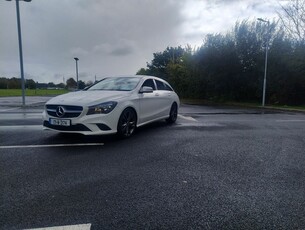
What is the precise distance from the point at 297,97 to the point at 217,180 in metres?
24.6

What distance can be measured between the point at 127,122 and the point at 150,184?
3229 millimetres

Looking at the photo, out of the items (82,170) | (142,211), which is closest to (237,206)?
(142,211)

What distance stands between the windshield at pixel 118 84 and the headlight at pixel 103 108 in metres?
1.16

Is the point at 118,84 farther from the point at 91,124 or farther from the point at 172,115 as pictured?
the point at 172,115

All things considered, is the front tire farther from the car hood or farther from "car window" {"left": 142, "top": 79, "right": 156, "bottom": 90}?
"car window" {"left": 142, "top": 79, "right": 156, "bottom": 90}

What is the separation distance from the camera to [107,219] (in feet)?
8.93

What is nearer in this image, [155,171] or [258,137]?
[155,171]

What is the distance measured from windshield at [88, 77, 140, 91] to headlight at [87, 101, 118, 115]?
3.80ft

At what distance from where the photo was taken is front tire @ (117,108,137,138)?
6.50 metres

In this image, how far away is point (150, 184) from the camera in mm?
3676

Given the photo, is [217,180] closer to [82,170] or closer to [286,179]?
[286,179]

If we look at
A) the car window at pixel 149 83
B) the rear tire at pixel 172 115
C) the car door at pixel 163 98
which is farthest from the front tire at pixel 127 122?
the rear tire at pixel 172 115

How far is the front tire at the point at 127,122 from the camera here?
650 cm

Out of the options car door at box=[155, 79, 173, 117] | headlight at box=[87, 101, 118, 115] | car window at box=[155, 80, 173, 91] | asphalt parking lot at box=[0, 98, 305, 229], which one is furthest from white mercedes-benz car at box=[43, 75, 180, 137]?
car window at box=[155, 80, 173, 91]
